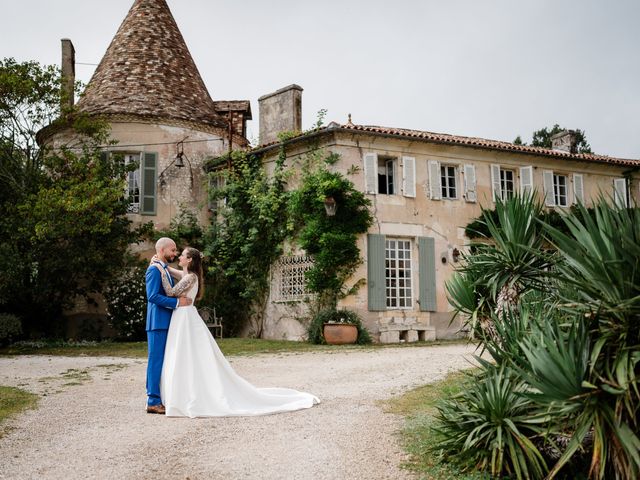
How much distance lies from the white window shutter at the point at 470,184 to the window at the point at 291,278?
204 inches

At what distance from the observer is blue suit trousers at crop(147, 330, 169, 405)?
6.95m

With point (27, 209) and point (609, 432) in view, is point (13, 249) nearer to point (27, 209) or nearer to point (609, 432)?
point (27, 209)

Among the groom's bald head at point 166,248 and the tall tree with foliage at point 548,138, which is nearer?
the groom's bald head at point 166,248

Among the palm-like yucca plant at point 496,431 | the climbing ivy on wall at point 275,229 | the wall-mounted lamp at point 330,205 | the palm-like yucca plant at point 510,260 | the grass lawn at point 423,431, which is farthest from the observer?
the climbing ivy on wall at point 275,229

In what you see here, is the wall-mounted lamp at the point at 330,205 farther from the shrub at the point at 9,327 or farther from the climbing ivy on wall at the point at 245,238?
the shrub at the point at 9,327

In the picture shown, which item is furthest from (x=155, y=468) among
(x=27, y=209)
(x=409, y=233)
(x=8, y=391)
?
(x=409, y=233)

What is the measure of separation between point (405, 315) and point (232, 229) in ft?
18.3

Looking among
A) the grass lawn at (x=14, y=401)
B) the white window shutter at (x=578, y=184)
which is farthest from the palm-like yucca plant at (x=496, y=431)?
the white window shutter at (x=578, y=184)

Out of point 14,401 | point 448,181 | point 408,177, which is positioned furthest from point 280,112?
point 14,401

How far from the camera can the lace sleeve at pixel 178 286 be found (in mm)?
7141

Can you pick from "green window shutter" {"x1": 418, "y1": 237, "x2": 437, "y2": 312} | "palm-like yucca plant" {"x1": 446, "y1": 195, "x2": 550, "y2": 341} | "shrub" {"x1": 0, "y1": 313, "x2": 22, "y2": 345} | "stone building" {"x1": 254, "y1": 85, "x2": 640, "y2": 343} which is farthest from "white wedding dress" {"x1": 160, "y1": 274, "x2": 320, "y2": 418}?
"green window shutter" {"x1": 418, "y1": 237, "x2": 437, "y2": 312}

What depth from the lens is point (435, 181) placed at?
18562 mm

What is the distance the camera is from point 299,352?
13828 millimetres

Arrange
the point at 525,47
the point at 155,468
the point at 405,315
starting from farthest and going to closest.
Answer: the point at 405,315
the point at 525,47
the point at 155,468
